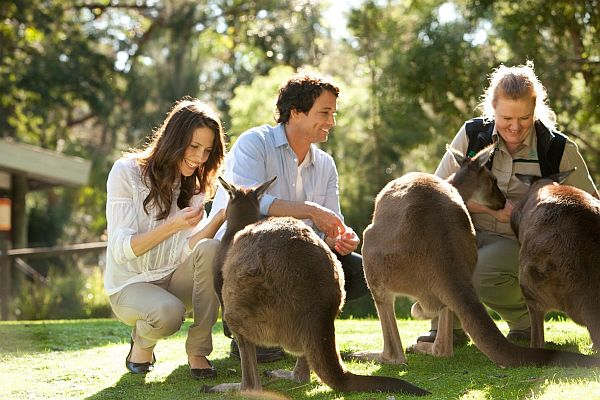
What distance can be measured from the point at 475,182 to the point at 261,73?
1775 cm

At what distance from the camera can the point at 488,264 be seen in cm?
563

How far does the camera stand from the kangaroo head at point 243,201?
4902mm

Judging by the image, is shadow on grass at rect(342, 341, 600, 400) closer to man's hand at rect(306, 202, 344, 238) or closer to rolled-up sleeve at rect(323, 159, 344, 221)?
man's hand at rect(306, 202, 344, 238)

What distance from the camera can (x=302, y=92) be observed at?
549 centimetres

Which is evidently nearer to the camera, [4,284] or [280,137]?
[280,137]

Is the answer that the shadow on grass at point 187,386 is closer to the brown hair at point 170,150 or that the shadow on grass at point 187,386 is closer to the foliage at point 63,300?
the brown hair at point 170,150

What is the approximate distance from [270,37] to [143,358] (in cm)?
1565

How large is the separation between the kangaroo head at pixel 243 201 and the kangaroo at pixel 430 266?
1.99ft

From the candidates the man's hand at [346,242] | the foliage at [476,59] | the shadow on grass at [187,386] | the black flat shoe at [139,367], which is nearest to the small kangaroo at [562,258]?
→ the man's hand at [346,242]

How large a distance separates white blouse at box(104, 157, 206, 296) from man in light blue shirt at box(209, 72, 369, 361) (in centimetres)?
29

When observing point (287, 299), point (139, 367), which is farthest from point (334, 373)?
point (139, 367)

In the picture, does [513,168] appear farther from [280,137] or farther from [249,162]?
[249,162]

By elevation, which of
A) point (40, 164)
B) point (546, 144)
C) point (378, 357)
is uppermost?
point (40, 164)

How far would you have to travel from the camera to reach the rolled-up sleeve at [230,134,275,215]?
5426 mm
